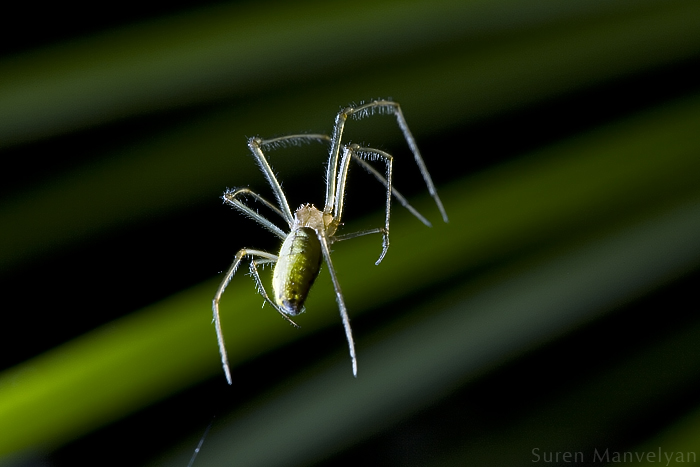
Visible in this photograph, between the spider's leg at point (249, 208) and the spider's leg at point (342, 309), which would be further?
the spider's leg at point (249, 208)

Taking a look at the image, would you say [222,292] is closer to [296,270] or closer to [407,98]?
[296,270]

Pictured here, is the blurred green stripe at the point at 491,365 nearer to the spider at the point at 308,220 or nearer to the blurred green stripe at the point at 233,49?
the spider at the point at 308,220

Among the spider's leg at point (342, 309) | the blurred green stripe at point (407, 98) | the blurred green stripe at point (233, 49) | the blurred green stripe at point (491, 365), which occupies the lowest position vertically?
the blurred green stripe at point (491, 365)

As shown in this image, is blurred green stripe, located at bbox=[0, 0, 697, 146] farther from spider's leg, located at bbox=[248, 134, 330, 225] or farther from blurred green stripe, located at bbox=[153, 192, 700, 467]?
blurred green stripe, located at bbox=[153, 192, 700, 467]

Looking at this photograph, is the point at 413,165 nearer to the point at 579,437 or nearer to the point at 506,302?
the point at 506,302

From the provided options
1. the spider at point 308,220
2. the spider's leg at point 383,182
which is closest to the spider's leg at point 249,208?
the spider at point 308,220

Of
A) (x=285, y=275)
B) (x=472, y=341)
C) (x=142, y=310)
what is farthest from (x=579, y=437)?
(x=142, y=310)
